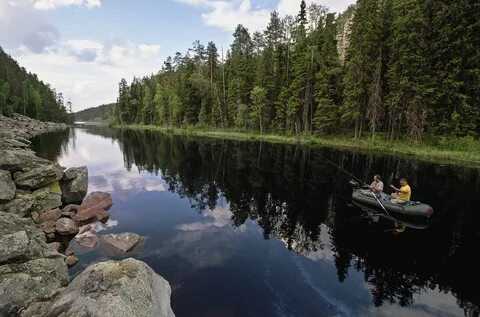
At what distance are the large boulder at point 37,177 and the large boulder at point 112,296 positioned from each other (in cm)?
1034

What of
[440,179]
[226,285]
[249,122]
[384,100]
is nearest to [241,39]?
[249,122]

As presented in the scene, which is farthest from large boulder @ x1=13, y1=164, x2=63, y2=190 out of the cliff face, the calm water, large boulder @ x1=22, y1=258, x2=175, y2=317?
the cliff face

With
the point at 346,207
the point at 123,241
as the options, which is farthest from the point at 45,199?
the point at 346,207

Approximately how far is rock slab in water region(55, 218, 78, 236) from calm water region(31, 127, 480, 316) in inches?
→ 60.5

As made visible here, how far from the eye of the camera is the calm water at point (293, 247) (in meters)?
8.39

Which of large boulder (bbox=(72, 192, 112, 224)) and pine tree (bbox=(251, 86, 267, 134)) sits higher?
pine tree (bbox=(251, 86, 267, 134))

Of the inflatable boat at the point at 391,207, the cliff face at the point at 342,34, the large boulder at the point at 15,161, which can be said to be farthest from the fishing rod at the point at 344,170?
the cliff face at the point at 342,34

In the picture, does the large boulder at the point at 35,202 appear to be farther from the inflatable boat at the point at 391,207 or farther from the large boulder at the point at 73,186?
the inflatable boat at the point at 391,207

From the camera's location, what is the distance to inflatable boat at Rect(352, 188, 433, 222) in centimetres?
1355

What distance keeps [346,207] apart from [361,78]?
102 ft

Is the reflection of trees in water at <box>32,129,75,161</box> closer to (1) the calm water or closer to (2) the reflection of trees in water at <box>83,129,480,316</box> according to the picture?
(2) the reflection of trees in water at <box>83,129,480,316</box>

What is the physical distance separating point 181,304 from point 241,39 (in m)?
74.8

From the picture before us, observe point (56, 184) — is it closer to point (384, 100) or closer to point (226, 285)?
point (226, 285)

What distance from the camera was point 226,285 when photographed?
895 centimetres
